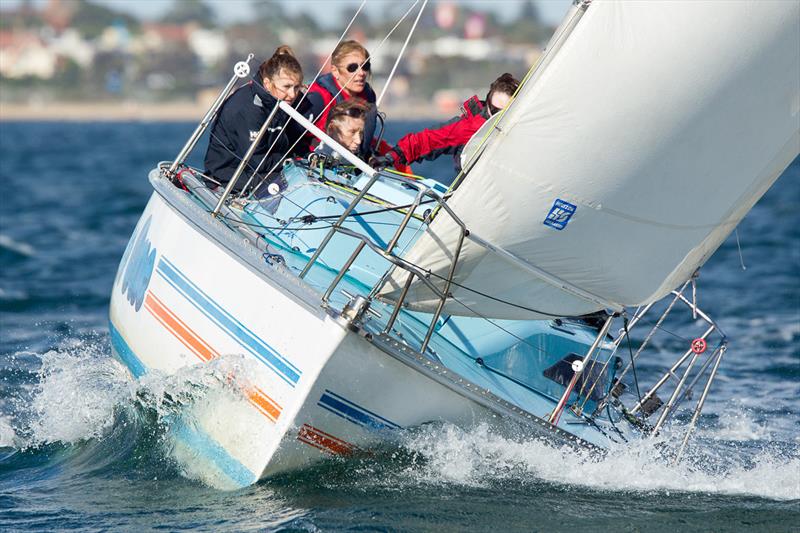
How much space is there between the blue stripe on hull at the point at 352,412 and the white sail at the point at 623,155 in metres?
0.55

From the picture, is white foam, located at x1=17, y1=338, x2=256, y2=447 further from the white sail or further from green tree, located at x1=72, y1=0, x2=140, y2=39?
Answer: green tree, located at x1=72, y1=0, x2=140, y2=39

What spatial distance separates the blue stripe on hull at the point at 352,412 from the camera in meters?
5.21

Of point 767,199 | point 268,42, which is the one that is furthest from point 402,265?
point 268,42

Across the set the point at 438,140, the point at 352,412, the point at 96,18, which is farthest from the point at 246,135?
the point at 96,18

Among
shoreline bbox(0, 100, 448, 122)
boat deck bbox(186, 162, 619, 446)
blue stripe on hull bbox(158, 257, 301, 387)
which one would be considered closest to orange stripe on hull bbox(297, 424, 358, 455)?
blue stripe on hull bbox(158, 257, 301, 387)

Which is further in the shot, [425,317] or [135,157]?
[135,157]

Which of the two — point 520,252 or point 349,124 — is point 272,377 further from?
point 349,124

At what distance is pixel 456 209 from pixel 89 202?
16.4 meters

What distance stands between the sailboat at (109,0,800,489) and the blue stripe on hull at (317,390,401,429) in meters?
0.01

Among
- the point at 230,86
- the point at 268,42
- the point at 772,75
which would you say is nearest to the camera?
the point at 772,75

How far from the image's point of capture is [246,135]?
6770mm

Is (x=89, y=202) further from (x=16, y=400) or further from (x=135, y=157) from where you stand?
(x=135, y=157)

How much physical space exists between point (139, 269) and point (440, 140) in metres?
1.84

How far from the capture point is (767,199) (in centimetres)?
2522
